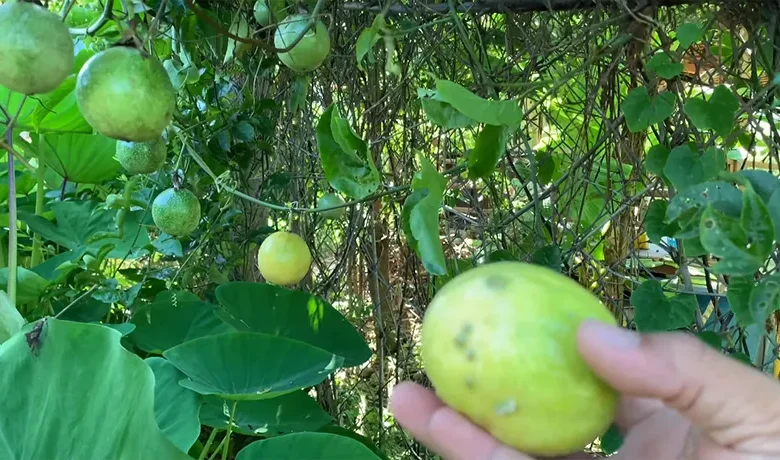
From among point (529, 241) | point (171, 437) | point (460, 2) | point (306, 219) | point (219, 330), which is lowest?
point (171, 437)

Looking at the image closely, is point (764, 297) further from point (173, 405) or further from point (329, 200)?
point (173, 405)

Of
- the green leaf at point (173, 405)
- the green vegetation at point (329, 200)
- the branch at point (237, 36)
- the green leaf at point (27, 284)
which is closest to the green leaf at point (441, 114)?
the green vegetation at point (329, 200)

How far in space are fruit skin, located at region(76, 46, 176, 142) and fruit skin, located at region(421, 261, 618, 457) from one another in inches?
13.4

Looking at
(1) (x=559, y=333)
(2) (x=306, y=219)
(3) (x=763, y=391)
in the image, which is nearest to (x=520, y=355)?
(1) (x=559, y=333)

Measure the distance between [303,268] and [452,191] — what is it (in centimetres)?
53

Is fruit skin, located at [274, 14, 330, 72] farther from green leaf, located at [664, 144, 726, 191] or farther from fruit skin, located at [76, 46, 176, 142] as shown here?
green leaf, located at [664, 144, 726, 191]

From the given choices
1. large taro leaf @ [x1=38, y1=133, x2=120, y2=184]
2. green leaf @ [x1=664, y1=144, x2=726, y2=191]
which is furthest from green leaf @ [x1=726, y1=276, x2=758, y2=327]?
large taro leaf @ [x1=38, y1=133, x2=120, y2=184]

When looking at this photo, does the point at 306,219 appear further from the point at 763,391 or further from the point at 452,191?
the point at 763,391

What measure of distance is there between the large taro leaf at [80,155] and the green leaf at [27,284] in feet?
1.40

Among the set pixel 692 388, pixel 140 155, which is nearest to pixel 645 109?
pixel 692 388

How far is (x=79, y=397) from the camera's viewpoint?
2.61 ft

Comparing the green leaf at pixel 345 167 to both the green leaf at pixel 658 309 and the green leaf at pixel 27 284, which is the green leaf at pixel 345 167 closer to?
the green leaf at pixel 658 309

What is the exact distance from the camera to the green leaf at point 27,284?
107 cm

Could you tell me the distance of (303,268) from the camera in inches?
43.8
